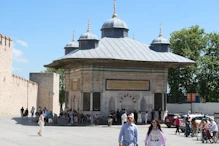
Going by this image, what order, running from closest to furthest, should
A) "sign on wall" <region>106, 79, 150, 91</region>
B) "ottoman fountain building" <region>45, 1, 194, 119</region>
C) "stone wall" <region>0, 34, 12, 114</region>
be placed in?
"ottoman fountain building" <region>45, 1, 194, 119</region>, "sign on wall" <region>106, 79, 150, 91</region>, "stone wall" <region>0, 34, 12, 114</region>

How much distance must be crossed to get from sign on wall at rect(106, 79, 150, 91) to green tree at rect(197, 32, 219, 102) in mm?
22740

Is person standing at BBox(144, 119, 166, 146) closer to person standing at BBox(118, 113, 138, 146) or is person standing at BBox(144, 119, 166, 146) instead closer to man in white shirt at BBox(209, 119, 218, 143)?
person standing at BBox(118, 113, 138, 146)

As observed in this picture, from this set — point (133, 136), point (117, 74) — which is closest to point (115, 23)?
point (117, 74)

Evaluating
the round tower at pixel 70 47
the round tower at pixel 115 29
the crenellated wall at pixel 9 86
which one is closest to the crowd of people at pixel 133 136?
the round tower at pixel 115 29

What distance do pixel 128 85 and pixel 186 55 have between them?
23402 mm

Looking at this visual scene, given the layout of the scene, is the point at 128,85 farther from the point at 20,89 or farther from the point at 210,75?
the point at 210,75

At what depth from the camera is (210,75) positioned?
59.8m

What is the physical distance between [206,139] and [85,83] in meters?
15.6

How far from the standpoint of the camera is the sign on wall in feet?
121

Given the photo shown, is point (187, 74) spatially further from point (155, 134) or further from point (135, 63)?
point (155, 134)

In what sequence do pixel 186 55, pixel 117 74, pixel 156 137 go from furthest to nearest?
1. pixel 186 55
2. pixel 117 74
3. pixel 156 137

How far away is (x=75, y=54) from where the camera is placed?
35.9 meters

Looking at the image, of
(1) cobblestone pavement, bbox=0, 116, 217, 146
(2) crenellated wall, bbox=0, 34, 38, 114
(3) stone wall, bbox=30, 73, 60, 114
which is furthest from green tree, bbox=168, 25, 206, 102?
(1) cobblestone pavement, bbox=0, 116, 217, 146

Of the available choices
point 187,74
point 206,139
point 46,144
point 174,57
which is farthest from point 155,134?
point 187,74
